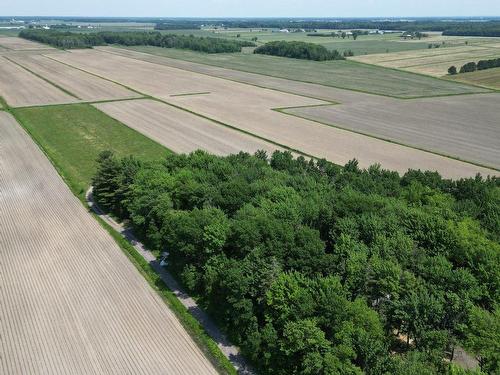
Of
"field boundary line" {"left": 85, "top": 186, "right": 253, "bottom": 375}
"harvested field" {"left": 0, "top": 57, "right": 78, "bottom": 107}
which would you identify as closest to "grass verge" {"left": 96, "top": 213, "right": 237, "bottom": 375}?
"field boundary line" {"left": 85, "top": 186, "right": 253, "bottom": 375}

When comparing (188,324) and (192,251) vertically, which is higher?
(192,251)

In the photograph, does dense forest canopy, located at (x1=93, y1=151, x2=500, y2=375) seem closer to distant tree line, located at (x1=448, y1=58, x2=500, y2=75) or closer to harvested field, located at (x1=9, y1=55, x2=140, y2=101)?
harvested field, located at (x1=9, y1=55, x2=140, y2=101)

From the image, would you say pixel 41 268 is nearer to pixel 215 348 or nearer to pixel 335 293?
pixel 215 348

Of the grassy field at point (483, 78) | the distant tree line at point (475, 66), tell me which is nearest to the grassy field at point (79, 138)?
the grassy field at point (483, 78)

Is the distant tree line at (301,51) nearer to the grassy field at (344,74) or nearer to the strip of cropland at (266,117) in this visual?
the grassy field at (344,74)

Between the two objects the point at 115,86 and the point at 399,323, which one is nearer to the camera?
the point at 399,323

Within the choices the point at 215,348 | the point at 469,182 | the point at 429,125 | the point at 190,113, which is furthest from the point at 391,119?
the point at 215,348
